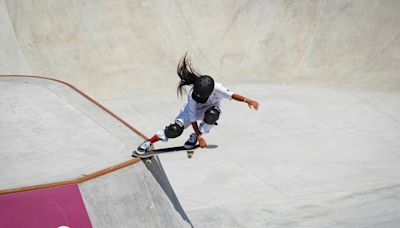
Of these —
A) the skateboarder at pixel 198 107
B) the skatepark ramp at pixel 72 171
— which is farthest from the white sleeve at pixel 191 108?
the skatepark ramp at pixel 72 171

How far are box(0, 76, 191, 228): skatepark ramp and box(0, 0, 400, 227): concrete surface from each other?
84.4 inches

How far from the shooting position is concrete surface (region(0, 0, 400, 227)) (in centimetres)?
969

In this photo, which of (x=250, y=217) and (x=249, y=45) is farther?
(x=249, y=45)

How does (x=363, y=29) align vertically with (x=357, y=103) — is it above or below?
→ above

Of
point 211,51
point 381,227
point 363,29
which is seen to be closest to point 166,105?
point 211,51

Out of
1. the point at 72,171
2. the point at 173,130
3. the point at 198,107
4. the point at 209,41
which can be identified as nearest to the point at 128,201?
the point at 72,171

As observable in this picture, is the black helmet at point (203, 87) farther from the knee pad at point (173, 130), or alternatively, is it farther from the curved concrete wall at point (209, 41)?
the curved concrete wall at point (209, 41)

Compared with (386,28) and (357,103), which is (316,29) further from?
(357,103)

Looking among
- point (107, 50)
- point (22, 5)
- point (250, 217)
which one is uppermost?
point (22, 5)

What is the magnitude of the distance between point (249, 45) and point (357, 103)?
307cm

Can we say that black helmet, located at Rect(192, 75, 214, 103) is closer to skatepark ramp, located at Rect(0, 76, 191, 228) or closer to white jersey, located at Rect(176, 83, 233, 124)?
white jersey, located at Rect(176, 83, 233, 124)

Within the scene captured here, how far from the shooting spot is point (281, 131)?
10.7m

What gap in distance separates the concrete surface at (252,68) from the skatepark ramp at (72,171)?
2143 mm

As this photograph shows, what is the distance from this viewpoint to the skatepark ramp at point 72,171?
5238 millimetres
